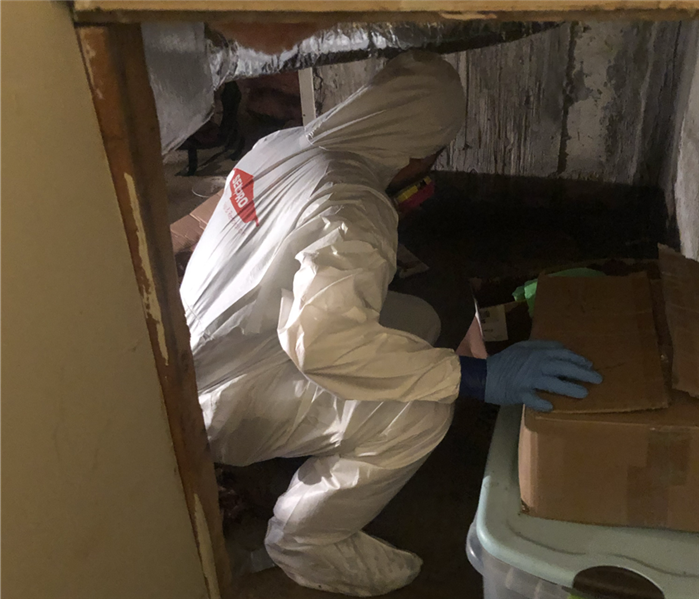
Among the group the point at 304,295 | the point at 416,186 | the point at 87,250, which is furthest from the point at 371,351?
the point at 416,186

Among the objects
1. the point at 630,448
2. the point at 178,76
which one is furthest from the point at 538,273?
the point at 178,76

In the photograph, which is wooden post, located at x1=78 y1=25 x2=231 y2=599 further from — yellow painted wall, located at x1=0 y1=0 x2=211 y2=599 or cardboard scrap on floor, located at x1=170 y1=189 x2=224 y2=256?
cardboard scrap on floor, located at x1=170 y1=189 x2=224 y2=256

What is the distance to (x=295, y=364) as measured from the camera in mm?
1173

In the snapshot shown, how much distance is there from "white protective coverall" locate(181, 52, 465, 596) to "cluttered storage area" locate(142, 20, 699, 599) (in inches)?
2.7

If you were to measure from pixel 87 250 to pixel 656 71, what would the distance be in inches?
93.6

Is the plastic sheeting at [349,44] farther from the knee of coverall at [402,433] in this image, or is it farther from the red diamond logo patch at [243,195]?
the knee of coverall at [402,433]

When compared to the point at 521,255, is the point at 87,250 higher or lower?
higher

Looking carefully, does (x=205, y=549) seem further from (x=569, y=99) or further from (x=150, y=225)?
(x=569, y=99)

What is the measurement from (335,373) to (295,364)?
0.38 ft

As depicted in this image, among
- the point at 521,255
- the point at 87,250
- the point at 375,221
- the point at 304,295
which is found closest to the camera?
the point at 87,250

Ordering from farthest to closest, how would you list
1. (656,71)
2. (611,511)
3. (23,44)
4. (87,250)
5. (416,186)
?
(656,71), (416,186), (611,511), (87,250), (23,44)

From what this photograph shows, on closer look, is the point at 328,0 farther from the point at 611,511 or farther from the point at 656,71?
the point at 656,71

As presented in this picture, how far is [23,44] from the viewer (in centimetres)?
51

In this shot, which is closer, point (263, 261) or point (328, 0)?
point (328, 0)
